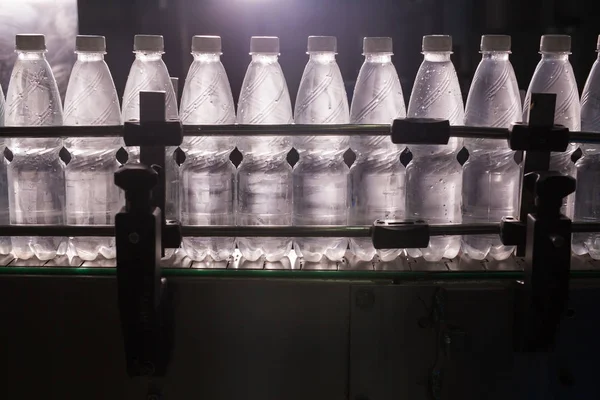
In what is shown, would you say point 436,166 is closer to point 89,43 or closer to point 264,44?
point 264,44


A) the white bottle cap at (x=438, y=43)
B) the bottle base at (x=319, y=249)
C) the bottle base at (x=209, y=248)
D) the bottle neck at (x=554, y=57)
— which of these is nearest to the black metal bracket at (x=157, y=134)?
the bottle base at (x=209, y=248)

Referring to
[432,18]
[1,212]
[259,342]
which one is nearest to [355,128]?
[259,342]

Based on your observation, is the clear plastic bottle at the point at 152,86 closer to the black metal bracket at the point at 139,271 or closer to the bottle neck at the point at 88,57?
the bottle neck at the point at 88,57

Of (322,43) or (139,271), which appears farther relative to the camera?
(322,43)

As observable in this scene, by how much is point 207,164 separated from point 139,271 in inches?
12.8

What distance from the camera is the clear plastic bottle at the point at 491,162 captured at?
1215 millimetres

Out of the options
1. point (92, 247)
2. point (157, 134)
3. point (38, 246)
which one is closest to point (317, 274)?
point (157, 134)

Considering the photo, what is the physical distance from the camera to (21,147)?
1.23 m

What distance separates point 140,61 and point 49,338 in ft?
1.72

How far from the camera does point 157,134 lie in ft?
3.32

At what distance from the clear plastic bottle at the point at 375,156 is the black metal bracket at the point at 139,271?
39 cm

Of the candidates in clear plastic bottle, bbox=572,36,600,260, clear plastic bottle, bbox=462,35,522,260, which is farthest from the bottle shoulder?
clear plastic bottle, bbox=572,36,600,260

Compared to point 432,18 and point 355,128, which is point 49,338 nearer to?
point 355,128

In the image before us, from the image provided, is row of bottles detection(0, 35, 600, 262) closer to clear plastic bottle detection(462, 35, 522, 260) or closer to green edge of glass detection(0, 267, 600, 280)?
clear plastic bottle detection(462, 35, 522, 260)
